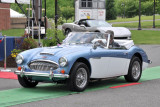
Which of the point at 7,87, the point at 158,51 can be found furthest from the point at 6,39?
the point at 158,51

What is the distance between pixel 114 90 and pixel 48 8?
8741 centimetres

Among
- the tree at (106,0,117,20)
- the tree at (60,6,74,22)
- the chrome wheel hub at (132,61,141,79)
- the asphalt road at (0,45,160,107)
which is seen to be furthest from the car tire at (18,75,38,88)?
the tree at (60,6,74,22)

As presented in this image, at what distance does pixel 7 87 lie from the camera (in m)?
11.2

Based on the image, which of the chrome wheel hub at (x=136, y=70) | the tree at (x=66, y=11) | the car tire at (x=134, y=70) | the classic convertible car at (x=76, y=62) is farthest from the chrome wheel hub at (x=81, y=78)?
the tree at (x=66, y=11)

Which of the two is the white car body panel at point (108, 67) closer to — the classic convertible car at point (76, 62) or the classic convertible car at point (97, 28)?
the classic convertible car at point (76, 62)

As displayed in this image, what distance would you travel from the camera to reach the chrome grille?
10008mm

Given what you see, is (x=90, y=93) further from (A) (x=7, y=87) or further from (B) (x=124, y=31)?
(B) (x=124, y=31)

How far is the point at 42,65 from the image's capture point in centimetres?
1009

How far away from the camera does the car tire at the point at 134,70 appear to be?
12148mm

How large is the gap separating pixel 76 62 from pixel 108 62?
1286mm

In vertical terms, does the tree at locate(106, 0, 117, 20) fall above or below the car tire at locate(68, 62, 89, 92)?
above

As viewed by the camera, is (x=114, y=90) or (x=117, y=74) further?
(x=117, y=74)

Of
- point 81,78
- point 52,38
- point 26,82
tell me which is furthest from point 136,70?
point 52,38

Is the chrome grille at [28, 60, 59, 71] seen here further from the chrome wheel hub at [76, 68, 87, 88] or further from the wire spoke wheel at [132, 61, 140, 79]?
the wire spoke wheel at [132, 61, 140, 79]
